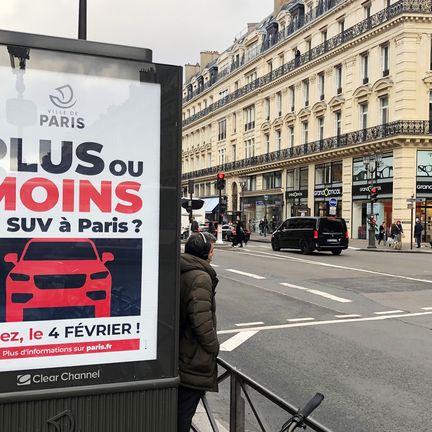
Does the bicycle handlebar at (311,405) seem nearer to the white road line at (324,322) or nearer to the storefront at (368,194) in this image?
Result: the white road line at (324,322)

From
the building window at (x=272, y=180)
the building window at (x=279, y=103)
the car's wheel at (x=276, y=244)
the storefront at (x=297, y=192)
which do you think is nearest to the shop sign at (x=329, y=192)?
the storefront at (x=297, y=192)

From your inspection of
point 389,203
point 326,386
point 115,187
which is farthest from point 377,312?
point 389,203

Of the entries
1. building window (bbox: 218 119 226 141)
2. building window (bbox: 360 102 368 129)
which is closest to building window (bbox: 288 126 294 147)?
building window (bbox: 360 102 368 129)

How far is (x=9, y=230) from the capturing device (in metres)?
2.47

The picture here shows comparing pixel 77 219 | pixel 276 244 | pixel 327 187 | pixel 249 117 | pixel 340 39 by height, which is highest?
pixel 340 39

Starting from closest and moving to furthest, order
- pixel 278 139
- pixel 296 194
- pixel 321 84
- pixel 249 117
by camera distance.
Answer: pixel 321 84, pixel 296 194, pixel 278 139, pixel 249 117

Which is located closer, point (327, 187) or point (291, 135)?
point (327, 187)

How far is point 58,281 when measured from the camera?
2.55m

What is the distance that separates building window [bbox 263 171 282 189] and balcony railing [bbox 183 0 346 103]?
12409 millimetres

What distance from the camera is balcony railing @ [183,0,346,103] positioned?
140 ft

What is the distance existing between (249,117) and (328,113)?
1619 cm

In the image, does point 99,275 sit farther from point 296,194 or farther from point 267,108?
point 267,108

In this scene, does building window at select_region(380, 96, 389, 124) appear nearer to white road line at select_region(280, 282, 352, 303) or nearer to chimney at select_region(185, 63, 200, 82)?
white road line at select_region(280, 282, 352, 303)

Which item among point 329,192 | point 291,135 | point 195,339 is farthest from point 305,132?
point 195,339
